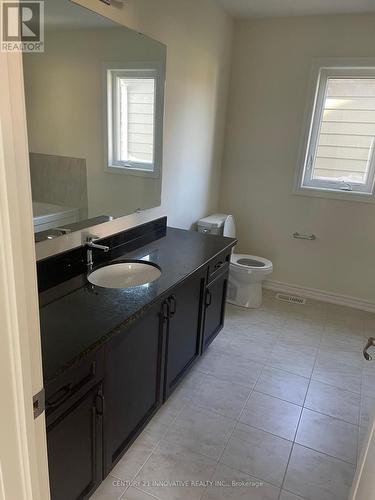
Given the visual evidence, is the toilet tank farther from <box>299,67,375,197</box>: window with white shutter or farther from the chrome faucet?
the chrome faucet

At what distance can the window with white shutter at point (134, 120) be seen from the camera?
2.03 metres

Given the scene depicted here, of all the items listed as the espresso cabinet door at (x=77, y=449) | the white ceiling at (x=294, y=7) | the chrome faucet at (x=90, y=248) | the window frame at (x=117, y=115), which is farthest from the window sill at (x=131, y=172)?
the white ceiling at (x=294, y=7)

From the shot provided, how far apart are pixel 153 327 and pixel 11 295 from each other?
1.10 m

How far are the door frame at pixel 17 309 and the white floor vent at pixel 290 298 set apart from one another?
10.1ft

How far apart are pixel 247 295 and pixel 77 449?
2.30 metres

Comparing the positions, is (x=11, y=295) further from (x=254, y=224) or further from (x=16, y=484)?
(x=254, y=224)

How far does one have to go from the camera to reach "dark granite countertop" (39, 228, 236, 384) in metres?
1.18

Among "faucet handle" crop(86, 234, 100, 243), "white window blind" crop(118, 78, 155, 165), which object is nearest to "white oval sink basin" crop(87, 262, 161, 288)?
"faucet handle" crop(86, 234, 100, 243)

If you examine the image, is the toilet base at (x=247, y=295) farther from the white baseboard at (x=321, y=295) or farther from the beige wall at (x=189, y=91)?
the beige wall at (x=189, y=91)

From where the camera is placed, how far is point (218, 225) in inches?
129

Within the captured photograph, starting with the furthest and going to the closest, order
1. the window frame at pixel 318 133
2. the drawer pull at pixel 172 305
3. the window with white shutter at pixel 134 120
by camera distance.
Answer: the window frame at pixel 318 133
the window with white shutter at pixel 134 120
the drawer pull at pixel 172 305

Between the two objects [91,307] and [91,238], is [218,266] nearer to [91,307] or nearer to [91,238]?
[91,238]

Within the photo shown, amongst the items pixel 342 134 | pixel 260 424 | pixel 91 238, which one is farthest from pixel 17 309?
pixel 342 134

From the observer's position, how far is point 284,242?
3666 millimetres
